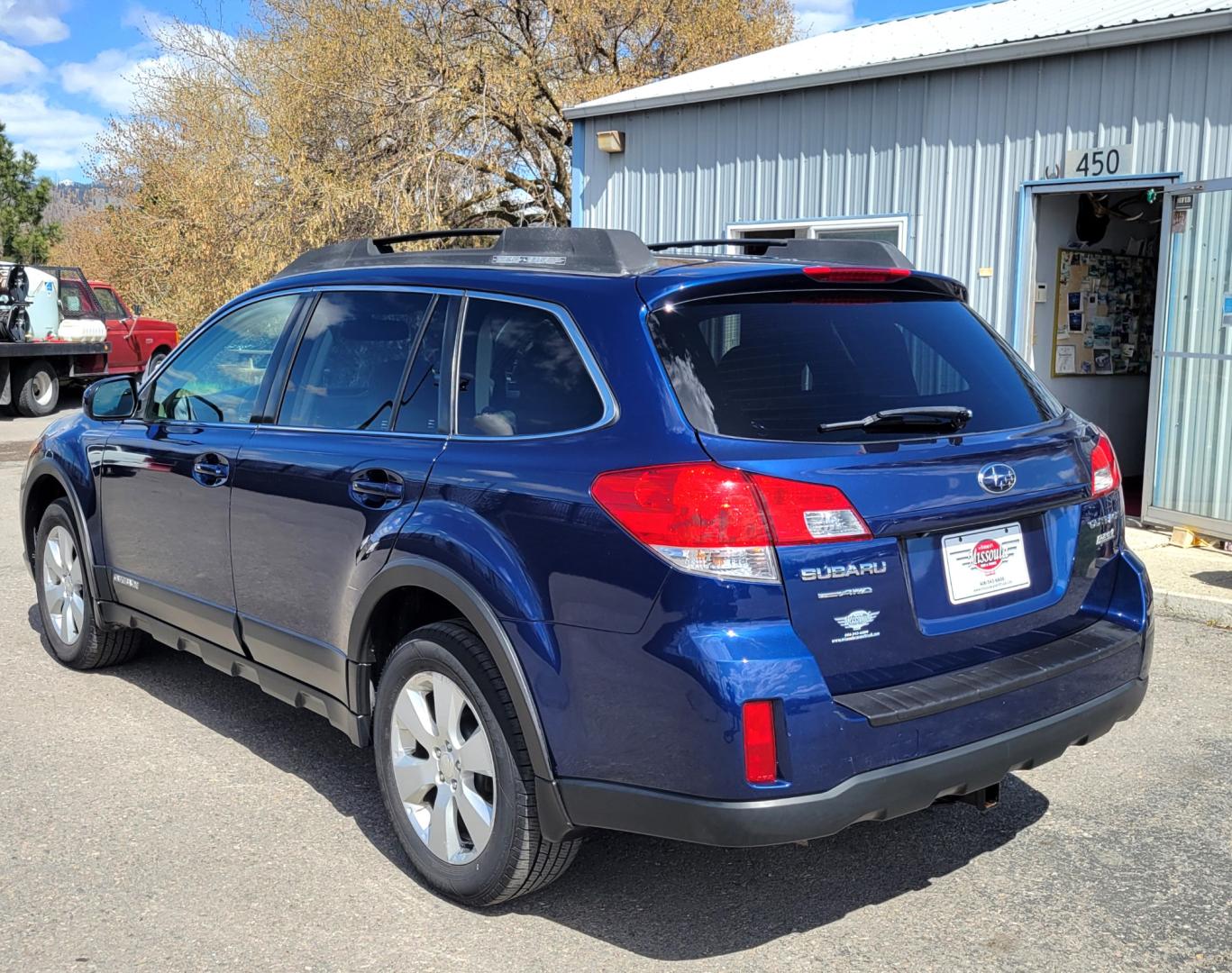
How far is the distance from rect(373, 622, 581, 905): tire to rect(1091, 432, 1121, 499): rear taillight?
1791 millimetres

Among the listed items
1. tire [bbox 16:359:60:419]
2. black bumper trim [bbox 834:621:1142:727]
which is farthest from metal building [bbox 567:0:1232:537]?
tire [bbox 16:359:60:419]

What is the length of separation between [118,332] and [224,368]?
17699 mm

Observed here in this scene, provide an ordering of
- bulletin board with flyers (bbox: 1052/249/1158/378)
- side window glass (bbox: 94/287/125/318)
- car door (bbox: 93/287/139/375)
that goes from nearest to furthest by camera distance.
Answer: bulletin board with flyers (bbox: 1052/249/1158/378), car door (bbox: 93/287/139/375), side window glass (bbox: 94/287/125/318)

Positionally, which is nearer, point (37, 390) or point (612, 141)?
point (612, 141)

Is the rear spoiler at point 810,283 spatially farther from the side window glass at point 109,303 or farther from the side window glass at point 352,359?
the side window glass at point 109,303

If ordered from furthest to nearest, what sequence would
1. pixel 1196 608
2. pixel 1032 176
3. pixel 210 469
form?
pixel 1032 176 < pixel 1196 608 < pixel 210 469

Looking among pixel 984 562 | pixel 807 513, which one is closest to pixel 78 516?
pixel 807 513

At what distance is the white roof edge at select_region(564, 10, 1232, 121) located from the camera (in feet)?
27.0

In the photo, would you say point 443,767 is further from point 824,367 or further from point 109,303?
point 109,303

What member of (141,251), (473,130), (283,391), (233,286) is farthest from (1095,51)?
(141,251)

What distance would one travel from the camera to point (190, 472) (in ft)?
14.9

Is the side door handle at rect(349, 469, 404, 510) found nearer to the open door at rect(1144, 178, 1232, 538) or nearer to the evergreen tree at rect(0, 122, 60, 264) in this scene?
the open door at rect(1144, 178, 1232, 538)

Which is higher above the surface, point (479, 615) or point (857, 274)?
point (857, 274)

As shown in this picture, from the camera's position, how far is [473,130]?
20.5 metres
